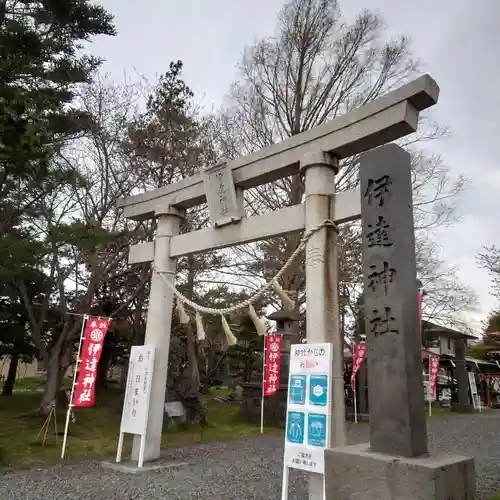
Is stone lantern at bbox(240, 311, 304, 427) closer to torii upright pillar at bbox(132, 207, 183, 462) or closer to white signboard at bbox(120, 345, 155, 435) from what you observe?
torii upright pillar at bbox(132, 207, 183, 462)

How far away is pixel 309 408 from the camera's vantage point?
15.1ft

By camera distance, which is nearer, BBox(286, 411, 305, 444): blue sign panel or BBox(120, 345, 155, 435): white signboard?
BBox(286, 411, 305, 444): blue sign panel

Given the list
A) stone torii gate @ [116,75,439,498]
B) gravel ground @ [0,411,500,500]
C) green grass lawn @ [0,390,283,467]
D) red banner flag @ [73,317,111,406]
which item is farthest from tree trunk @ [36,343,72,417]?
stone torii gate @ [116,75,439,498]

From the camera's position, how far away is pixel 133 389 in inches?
283

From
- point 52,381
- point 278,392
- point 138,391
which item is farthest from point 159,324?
point 278,392

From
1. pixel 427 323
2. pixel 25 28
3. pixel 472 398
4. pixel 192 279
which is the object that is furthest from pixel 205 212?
pixel 472 398

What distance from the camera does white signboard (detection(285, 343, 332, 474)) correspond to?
443cm

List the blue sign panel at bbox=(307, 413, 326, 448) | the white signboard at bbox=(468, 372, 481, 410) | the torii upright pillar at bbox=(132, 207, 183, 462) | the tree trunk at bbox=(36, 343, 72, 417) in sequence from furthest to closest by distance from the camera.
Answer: the white signboard at bbox=(468, 372, 481, 410)
the tree trunk at bbox=(36, 343, 72, 417)
the torii upright pillar at bbox=(132, 207, 183, 462)
the blue sign panel at bbox=(307, 413, 326, 448)

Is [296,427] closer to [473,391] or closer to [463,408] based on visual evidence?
[463,408]

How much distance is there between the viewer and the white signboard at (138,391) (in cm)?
684

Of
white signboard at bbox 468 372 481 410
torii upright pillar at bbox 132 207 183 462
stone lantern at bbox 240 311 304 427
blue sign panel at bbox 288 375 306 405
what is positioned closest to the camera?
blue sign panel at bbox 288 375 306 405

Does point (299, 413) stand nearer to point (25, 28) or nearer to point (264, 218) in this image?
point (264, 218)

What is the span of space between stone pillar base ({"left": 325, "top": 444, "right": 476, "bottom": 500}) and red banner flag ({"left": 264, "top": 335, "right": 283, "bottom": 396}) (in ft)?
30.7

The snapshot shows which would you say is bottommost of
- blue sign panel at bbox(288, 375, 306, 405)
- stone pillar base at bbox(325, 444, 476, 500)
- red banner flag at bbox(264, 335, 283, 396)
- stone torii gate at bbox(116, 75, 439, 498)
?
stone pillar base at bbox(325, 444, 476, 500)
